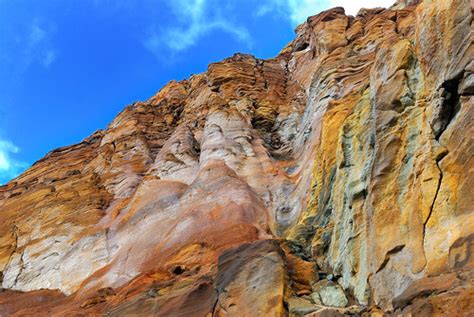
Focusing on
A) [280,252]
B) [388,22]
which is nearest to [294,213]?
[280,252]

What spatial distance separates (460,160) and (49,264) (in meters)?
32.1

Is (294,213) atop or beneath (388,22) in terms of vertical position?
beneath

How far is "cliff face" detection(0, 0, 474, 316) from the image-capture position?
49.8 feet

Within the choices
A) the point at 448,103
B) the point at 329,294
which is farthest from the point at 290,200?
the point at 448,103

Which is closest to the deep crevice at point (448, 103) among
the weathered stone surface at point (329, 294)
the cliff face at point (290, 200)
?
→ the cliff face at point (290, 200)

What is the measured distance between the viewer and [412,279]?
46.8 feet

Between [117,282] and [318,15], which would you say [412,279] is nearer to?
[117,282]

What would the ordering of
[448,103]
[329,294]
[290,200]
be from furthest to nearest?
[290,200], [329,294], [448,103]

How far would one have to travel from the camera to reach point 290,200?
33.0 m

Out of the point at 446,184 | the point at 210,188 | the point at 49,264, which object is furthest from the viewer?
the point at 49,264

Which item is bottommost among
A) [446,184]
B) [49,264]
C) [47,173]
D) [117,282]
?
[446,184]

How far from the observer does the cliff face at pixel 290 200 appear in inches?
597

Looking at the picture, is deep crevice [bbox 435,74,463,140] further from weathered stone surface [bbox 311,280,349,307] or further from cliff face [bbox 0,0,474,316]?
weathered stone surface [bbox 311,280,349,307]

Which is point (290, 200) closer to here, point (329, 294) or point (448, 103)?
point (329, 294)
